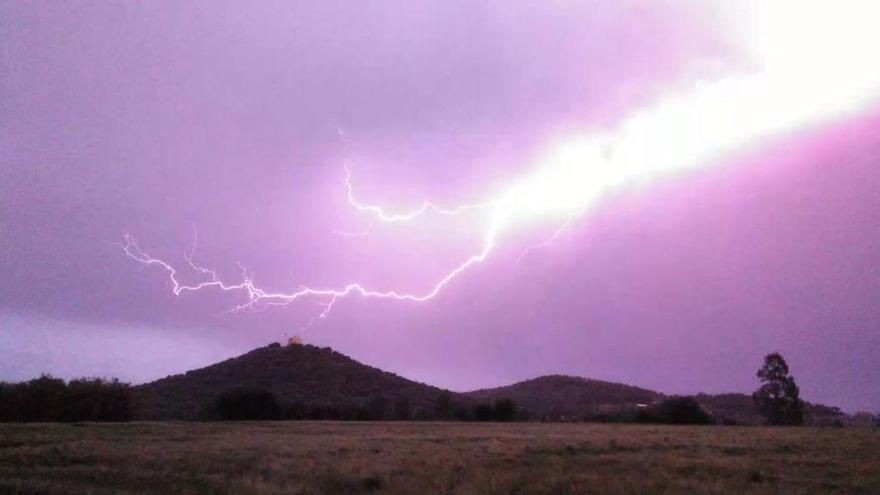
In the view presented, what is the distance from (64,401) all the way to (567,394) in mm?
76501

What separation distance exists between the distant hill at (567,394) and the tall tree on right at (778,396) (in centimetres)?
2679

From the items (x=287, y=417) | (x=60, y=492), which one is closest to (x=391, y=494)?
(x=60, y=492)

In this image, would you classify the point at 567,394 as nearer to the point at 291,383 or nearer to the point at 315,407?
the point at 291,383

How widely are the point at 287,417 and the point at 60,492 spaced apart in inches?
2287

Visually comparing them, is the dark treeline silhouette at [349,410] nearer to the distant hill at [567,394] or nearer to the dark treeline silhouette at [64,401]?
the dark treeline silhouette at [64,401]

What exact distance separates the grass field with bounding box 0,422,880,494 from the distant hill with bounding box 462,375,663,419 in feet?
235

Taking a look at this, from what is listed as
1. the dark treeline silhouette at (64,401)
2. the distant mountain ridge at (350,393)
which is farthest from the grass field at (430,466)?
the distant mountain ridge at (350,393)

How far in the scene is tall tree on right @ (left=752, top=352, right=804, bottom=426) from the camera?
78.5 meters

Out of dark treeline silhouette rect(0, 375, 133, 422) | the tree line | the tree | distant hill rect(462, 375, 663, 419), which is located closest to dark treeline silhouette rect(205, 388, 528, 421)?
the tree line

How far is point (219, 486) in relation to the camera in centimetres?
1945

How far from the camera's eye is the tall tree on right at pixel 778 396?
78.5m

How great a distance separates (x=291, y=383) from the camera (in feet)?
317

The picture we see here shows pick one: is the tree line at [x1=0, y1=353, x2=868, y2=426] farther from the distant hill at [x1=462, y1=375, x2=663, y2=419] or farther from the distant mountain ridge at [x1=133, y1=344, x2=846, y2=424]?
the distant hill at [x1=462, y1=375, x2=663, y2=419]

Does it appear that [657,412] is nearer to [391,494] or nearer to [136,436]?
[136,436]
